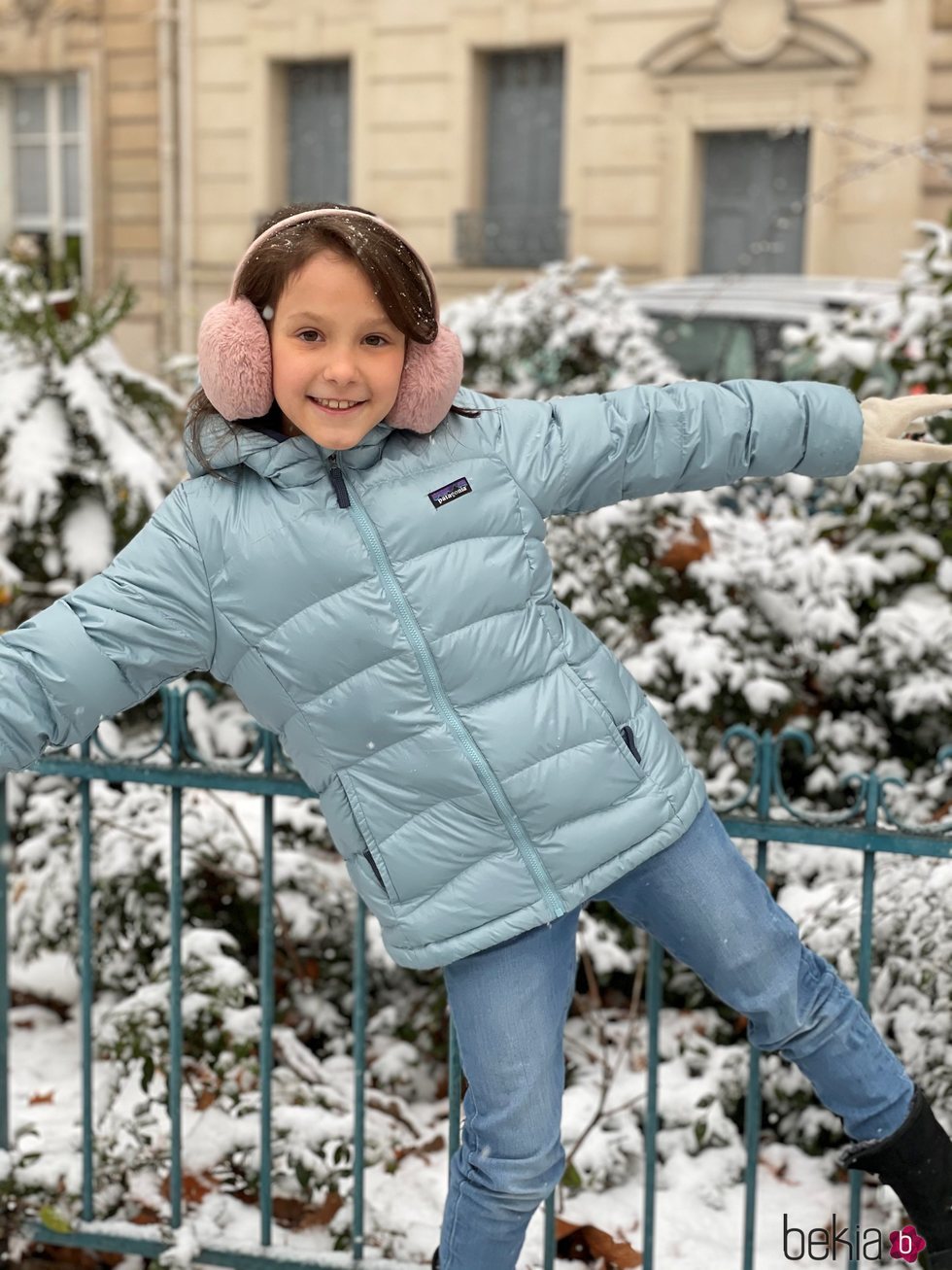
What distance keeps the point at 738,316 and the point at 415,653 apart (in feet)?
20.8

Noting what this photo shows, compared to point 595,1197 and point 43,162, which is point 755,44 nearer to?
point 43,162

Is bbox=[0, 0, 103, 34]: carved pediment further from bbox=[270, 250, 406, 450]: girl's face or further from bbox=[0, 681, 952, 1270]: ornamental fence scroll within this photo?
bbox=[270, 250, 406, 450]: girl's face

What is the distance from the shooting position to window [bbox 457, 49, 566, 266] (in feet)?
47.1

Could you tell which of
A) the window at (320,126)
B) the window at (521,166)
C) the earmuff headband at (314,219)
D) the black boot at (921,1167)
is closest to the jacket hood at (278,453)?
the earmuff headband at (314,219)

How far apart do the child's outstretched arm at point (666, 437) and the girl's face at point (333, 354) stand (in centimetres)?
19

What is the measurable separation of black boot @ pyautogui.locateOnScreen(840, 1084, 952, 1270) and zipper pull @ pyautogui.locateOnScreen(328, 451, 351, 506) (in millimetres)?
1168

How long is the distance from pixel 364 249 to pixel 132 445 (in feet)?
7.34

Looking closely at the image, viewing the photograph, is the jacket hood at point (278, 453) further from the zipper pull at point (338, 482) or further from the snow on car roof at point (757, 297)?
the snow on car roof at point (757, 297)

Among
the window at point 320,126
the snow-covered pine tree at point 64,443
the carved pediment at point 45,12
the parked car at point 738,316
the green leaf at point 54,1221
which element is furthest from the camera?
the carved pediment at point 45,12

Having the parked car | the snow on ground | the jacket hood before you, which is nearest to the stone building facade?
the parked car

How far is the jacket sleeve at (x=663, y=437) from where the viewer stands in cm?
208

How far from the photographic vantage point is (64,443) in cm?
411

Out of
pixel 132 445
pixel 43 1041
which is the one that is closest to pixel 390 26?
pixel 132 445

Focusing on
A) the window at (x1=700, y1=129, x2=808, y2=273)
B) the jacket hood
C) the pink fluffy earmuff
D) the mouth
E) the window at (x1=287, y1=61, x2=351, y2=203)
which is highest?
the window at (x1=287, y1=61, x2=351, y2=203)
